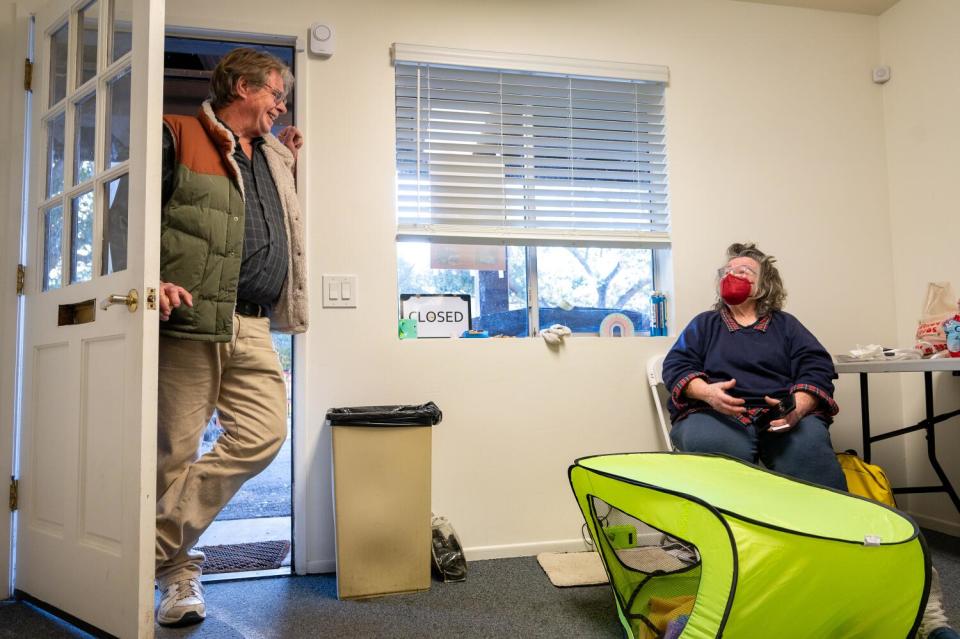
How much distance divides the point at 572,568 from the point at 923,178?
2210 mm

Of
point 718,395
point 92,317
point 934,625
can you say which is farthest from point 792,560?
point 92,317

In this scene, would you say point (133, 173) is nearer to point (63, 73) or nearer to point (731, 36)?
point (63, 73)

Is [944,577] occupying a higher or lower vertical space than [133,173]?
lower

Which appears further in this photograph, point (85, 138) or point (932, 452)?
point (932, 452)

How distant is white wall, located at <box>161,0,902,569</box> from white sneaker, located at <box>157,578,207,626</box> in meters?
0.47

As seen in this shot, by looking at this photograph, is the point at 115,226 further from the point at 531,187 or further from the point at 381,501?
the point at 531,187

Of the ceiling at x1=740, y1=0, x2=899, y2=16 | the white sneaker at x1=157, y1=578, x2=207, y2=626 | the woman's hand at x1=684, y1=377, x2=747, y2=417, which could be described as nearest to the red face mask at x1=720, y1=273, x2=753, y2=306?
the woman's hand at x1=684, y1=377, x2=747, y2=417

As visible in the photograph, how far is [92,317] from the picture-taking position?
5.45 feet

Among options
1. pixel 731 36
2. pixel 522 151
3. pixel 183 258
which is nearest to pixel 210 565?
pixel 183 258

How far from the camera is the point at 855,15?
2842 millimetres

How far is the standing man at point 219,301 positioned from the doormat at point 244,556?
1.15 feet

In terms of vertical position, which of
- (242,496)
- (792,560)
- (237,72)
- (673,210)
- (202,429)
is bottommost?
(242,496)

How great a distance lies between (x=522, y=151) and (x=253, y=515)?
7.30ft

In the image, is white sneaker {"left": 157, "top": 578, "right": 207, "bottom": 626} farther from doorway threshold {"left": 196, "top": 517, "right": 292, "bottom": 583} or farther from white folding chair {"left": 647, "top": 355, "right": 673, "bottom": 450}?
white folding chair {"left": 647, "top": 355, "right": 673, "bottom": 450}
